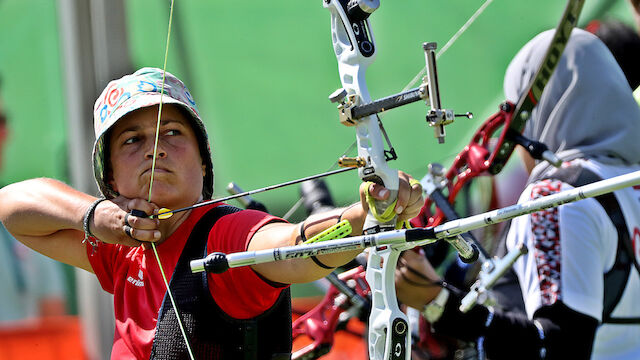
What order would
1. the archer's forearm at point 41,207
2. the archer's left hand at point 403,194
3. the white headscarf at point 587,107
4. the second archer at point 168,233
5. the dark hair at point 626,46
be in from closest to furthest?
the archer's left hand at point 403,194, the second archer at point 168,233, the archer's forearm at point 41,207, the white headscarf at point 587,107, the dark hair at point 626,46

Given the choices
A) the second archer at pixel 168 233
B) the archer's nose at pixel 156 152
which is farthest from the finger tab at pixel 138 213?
the archer's nose at pixel 156 152

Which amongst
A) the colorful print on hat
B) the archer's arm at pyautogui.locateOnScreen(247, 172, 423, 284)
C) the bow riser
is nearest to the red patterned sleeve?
the colorful print on hat

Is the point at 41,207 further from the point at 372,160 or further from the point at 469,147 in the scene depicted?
the point at 469,147

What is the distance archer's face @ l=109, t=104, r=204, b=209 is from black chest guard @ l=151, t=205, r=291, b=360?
13 cm

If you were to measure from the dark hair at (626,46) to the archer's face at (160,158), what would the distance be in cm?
178

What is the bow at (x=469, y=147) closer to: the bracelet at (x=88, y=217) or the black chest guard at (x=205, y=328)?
the black chest guard at (x=205, y=328)

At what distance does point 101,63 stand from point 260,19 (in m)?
1.01

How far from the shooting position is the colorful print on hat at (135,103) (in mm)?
1534

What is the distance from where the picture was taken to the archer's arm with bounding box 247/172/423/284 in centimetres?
127

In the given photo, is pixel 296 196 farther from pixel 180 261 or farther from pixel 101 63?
pixel 180 261

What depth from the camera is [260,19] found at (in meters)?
3.43

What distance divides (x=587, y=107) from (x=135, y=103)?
1266mm

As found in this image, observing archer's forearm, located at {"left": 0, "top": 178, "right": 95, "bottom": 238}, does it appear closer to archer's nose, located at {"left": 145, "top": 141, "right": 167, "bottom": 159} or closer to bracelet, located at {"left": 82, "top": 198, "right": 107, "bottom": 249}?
bracelet, located at {"left": 82, "top": 198, "right": 107, "bottom": 249}

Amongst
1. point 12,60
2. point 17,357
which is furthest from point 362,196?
point 17,357
